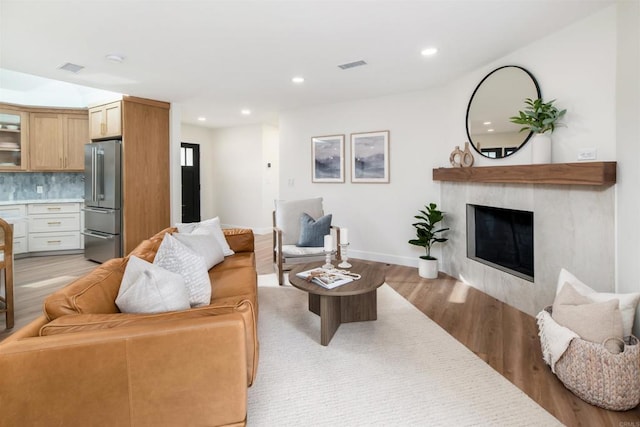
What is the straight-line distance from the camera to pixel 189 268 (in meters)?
2.01

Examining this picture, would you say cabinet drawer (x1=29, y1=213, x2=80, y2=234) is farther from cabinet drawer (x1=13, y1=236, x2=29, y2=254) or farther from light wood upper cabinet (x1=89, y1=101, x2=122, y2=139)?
light wood upper cabinet (x1=89, y1=101, x2=122, y2=139)

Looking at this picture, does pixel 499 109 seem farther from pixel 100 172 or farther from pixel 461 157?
pixel 100 172

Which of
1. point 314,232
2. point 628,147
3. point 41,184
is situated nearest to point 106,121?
point 41,184

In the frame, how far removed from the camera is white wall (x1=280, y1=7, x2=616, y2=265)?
247cm

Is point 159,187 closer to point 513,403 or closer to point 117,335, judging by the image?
point 117,335

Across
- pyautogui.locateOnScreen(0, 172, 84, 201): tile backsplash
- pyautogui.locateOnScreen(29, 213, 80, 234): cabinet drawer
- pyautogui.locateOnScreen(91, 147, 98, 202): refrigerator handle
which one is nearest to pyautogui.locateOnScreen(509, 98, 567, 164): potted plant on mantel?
pyautogui.locateOnScreen(91, 147, 98, 202): refrigerator handle

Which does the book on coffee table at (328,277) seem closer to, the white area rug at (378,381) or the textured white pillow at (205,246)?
the white area rug at (378,381)

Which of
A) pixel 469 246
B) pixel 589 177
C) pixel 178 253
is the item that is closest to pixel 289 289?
pixel 178 253

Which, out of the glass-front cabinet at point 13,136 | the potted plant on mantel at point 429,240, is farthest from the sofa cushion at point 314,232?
the glass-front cabinet at point 13,136

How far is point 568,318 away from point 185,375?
2.06 metres

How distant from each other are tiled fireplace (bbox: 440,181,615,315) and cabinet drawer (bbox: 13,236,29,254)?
630 cm

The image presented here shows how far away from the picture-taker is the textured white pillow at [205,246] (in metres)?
2.68

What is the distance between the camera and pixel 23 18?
253cm

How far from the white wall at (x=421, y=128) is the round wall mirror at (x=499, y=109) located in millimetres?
84
